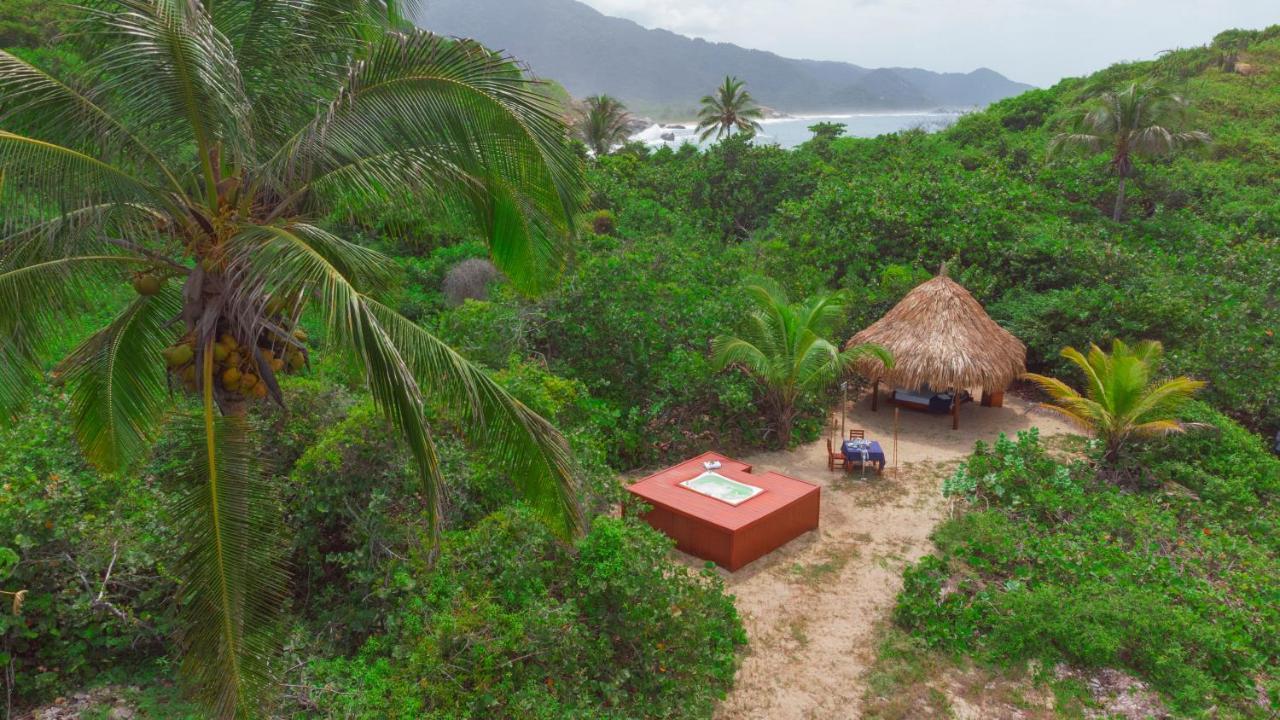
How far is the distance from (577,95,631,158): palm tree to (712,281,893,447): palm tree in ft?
98.2

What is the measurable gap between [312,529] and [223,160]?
3.81 metres

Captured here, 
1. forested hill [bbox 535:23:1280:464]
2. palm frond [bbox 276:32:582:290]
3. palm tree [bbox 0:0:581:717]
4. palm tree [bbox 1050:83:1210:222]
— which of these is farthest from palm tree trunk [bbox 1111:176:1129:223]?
palm frond [bbox 276:32:582:290]

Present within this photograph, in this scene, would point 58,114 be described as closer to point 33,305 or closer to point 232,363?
point 33,305

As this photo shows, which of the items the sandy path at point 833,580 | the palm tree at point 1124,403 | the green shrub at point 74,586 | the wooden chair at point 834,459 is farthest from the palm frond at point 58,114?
the palm tree at point 1124,403

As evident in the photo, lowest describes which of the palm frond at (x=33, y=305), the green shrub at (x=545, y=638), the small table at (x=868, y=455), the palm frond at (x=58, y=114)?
the small table at (x=868, y=455)

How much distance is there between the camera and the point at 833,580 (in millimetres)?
8734

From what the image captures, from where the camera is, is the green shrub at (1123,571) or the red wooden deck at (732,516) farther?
the red wooden deck at (732,516)

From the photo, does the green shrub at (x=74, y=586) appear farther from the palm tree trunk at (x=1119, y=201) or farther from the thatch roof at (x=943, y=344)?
the palm tree trunk at (x=1119, y=201)

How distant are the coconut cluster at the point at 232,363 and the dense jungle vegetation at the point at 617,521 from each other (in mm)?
613

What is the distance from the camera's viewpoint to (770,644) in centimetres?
756

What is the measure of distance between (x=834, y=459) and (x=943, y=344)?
351cm

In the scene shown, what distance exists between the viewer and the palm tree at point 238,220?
13.5 ft

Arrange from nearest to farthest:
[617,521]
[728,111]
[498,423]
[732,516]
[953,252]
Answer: [498,423] → [617,521] → [732,516] → [953,252] → [728,111]

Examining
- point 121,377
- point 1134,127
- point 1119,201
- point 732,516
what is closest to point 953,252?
point 1119,201
